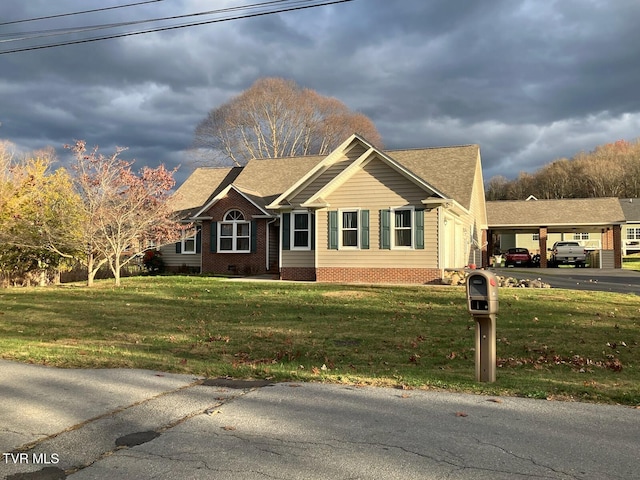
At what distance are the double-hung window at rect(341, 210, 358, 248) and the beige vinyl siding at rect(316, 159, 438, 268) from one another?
0.96 feet

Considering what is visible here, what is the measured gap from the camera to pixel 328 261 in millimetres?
22047

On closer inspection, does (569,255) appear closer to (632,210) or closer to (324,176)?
(632,210)

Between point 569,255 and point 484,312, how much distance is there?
3787 cm

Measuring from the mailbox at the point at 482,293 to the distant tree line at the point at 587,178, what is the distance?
3248 inches

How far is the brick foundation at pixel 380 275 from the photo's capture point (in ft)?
68.1

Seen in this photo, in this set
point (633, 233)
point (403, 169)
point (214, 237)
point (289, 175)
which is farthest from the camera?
point (633, 233)

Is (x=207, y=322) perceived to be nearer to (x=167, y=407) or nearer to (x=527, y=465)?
(x=167, y=407)

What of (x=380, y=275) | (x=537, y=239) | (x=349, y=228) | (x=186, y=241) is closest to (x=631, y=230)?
(x=537, y=239)

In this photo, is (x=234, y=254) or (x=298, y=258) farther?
(x=234, y=254)

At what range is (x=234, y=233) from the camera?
1061 inches

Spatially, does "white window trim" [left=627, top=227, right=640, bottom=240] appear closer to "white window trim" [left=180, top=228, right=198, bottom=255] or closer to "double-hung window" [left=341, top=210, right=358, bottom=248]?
"double-hung window" [left=341, top=210, right=358, bottom=248]

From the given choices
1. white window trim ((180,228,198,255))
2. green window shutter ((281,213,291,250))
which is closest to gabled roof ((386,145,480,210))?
green window shutter ((281,213,291,250))

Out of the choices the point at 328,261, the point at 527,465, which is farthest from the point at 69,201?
the point at 527,465

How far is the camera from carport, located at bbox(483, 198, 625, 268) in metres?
38.3
